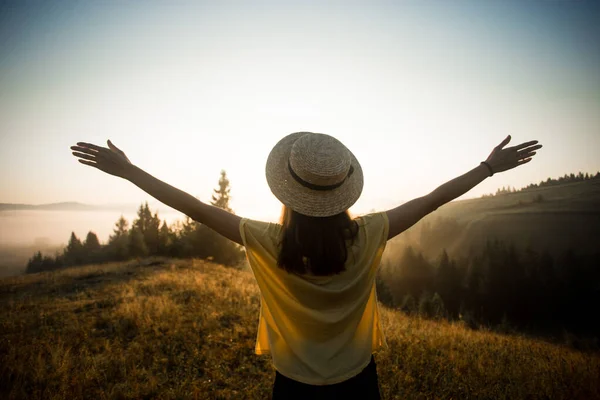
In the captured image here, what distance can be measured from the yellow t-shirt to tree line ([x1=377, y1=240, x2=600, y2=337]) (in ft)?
203

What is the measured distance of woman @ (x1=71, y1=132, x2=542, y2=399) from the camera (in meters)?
1.54

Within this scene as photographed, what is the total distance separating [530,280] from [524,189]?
42.9m

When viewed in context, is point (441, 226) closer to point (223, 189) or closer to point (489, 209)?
point (489, 209)

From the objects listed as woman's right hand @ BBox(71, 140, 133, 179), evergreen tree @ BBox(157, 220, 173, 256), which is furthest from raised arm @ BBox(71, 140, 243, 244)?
evergreen tree @ BBox(157, 220, 173, 256)

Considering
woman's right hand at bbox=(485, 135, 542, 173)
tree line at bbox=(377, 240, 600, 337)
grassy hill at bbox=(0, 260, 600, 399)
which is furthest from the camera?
tree line at bbox=(377, 240, 600, 337)

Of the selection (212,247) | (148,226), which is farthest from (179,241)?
(148,226)

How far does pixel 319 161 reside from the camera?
154 centimetres

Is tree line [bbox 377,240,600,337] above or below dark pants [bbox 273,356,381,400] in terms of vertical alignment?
below

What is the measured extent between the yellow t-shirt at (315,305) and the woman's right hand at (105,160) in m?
0.79

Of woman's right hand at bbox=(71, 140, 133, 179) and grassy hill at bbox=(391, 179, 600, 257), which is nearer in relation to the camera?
woman's right hand at bbox=(71, 140, 133, 179)

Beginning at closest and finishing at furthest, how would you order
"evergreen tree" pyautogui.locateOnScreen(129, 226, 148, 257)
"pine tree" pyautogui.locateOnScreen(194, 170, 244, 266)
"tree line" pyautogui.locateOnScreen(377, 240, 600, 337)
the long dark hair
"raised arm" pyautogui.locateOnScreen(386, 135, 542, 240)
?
the long dark hair < "raised arm" pyautogui.locateOnScreen(386, 135, 542, 240) < "pine tree" pyautogui.locateOnScreen(194, 170, 244, 266) < "evergreen tree" pyautogui.locateOnScreen(129, 226, 148, 257) < "tree line" pyautogui.locateOnScreen(377, 240, 600, 337)

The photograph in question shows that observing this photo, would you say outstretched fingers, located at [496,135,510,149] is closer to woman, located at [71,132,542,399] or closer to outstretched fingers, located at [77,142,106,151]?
woman, located at [71,132,542,399]

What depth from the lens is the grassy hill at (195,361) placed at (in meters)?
4.42

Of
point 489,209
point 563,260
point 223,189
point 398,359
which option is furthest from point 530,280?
point 398,359
